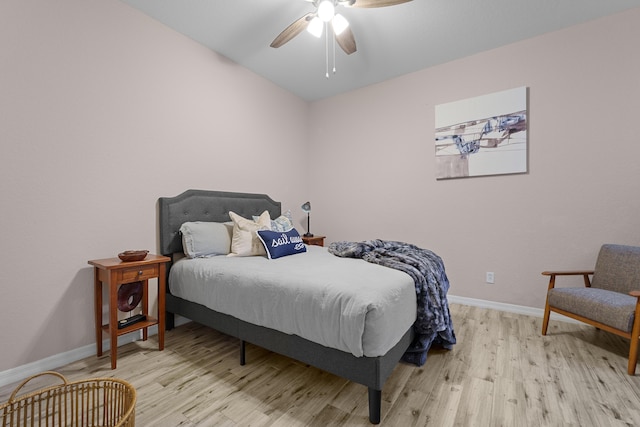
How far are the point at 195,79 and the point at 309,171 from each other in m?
2.09

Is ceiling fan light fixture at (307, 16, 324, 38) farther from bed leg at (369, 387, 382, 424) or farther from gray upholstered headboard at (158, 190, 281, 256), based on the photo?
bed leg at (369, 387, 382, 424)

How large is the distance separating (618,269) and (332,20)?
311cm

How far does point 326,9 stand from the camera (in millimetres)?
2043

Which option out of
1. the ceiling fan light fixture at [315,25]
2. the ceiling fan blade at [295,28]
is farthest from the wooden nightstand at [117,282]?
the ceiling fan light fixture at [315,25]

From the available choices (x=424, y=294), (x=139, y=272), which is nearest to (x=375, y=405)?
(x=424, y=294)

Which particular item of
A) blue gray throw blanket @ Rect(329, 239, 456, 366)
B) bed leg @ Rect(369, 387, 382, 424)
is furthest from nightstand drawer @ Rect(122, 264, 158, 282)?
bed leg @ Rect(369, 387, 382, 424)

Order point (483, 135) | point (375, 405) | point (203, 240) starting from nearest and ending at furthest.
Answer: point (375, 405) < point (203, 240) < point (483, 135)

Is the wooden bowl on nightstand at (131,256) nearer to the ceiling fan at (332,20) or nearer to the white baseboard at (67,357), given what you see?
the white baseboard at (67,357)

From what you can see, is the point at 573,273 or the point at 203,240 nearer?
the point at 573,273

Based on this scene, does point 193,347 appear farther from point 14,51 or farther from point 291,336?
point 14,51

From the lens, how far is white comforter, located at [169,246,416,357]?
1.43 meters

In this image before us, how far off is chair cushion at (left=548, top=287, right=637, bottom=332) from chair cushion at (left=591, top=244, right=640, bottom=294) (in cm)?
10

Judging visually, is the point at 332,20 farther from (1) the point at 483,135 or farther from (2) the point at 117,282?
(2) the point at 117,282

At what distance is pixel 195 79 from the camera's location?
2893 mm
